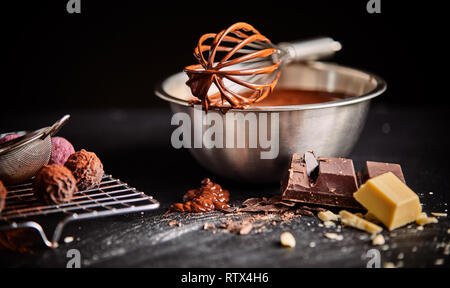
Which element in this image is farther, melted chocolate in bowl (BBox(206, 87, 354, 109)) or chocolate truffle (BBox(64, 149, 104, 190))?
melted chocolate in bowl (BBox(206, 87, 354, 109))

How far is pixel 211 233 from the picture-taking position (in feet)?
4.49

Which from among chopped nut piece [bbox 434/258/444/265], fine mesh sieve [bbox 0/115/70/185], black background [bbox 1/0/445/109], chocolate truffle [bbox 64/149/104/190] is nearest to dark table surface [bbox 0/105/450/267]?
chopped nut piece [bbox 434/258/444/265]

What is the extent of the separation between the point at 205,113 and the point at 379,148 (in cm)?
95

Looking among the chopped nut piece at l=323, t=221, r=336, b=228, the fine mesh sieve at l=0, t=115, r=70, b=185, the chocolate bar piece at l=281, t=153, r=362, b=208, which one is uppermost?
the fine mesh sieve at l=0, t=115, r=70, b=185

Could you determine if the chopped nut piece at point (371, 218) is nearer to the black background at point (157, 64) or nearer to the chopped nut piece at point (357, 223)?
the chopped nut piece at point (357, 223)

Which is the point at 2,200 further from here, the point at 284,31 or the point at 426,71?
the point at 426,71

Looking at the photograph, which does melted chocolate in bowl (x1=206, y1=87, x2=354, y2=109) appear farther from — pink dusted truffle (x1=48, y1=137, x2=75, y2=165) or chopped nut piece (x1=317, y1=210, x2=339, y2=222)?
pink dusted truffle (x1=48, y1=137, x2=75, y2=165)

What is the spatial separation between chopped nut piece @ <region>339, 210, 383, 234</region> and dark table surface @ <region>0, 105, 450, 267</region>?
18 mm

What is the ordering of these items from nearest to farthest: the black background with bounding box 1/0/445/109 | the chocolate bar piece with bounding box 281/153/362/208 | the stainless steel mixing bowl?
the chocolate bar piece with bounding box 281/153/362/208 → the stainless steel mixing bowl → the black background with bounding box 1/0/445/109

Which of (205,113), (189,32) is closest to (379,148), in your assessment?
(205,113)

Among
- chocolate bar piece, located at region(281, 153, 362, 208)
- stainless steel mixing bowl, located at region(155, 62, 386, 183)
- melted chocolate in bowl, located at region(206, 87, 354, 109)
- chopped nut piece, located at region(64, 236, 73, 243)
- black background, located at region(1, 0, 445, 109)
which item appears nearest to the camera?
chopped nut piece, located at region(64, 236, 73, 243)

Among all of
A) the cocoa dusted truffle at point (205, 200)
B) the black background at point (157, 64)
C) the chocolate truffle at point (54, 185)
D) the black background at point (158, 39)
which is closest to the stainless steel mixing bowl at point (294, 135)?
the cocoa dusted truffle at point (205, 200)

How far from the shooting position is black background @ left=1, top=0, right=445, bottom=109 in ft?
8.11

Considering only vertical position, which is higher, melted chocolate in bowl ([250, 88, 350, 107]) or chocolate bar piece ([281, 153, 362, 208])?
melted chocolate in bowl ([250, 88, 350, 107])
